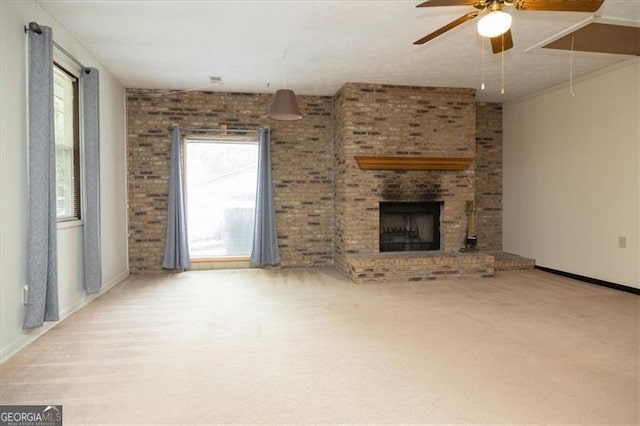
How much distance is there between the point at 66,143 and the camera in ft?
12.9

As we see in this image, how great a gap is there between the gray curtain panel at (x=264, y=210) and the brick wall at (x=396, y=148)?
3.49 feet

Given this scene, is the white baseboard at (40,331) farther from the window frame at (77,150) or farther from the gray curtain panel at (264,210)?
the gray curtain panel at (264,210)

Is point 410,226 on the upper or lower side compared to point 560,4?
lower

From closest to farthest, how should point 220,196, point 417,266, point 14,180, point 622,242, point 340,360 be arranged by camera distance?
point 340,360 < point 14,180 < point 622,242 < point 417,266 < point 220,196

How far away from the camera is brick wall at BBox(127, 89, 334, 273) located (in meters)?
5.81

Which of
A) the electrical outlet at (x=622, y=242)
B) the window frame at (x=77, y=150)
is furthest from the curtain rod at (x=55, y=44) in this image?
the electrical outlet at (x=622, y=242)

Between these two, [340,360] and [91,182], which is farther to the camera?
[91,182]

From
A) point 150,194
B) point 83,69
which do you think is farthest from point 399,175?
point 83,69

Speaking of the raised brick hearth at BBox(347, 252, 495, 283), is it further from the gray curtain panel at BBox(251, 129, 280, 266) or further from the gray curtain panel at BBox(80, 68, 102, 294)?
the gray curtain panel at BBox(80, 68, 102, 294)

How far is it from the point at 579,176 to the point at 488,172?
1609 mm

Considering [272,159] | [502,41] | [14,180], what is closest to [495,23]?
[502,41]

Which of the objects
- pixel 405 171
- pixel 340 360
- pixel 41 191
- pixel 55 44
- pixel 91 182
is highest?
pixel 55 44

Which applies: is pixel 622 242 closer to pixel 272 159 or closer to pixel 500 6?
pixel 500 6

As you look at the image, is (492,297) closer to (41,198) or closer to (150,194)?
(41,198)
